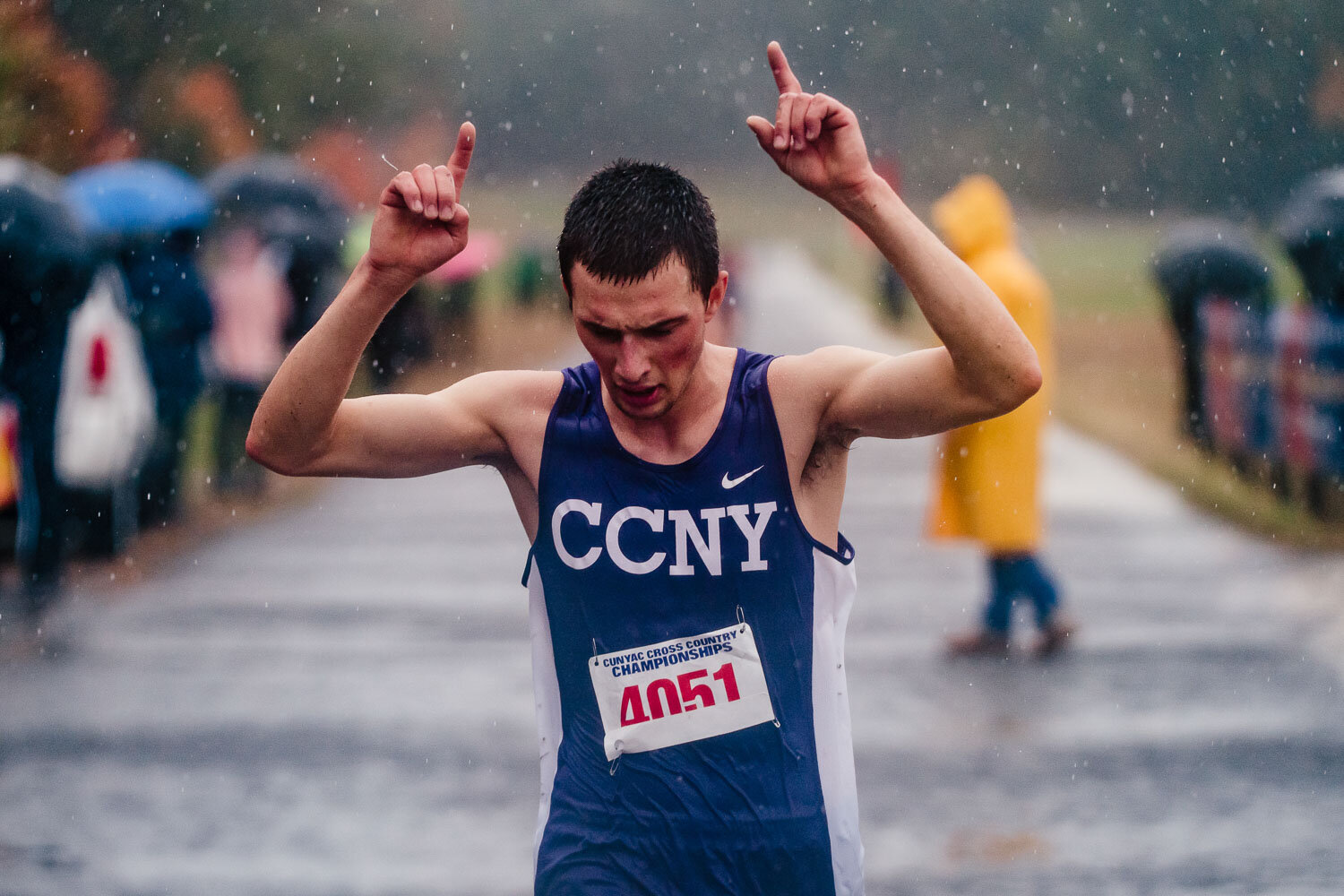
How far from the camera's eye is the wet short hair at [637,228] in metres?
2.42

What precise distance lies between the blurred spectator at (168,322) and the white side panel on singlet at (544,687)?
7848 mm

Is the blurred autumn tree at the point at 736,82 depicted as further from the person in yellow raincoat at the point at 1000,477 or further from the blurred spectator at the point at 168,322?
the person in yellow raincoat at the point at 1000,477

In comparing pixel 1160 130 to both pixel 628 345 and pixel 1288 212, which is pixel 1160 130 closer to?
pixel 1288 212

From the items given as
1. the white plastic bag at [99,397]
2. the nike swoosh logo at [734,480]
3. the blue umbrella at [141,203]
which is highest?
the blue umbrella at [141,203]

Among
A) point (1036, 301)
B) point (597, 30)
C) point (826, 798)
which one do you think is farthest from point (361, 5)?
point (826, 798)

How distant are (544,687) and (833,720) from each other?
0.45m

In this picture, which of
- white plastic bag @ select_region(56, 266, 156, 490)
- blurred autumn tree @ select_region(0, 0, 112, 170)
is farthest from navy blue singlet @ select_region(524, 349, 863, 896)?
blurred autumn tree @ select_region(0, 0, 112, 170)

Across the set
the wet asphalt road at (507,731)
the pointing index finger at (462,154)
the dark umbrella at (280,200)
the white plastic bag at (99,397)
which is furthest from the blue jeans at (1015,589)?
the dark umbrella at (280,200)

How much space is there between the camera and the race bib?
8.57 ft

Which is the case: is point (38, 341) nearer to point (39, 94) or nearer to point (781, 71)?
point (39, 94)

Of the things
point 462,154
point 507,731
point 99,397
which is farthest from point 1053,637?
point 462,154

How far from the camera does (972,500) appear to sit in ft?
23.7

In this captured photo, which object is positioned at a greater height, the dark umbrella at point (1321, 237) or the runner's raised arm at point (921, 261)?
the dark umbrella at point (1321, 237)

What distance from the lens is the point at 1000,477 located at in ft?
23.6
